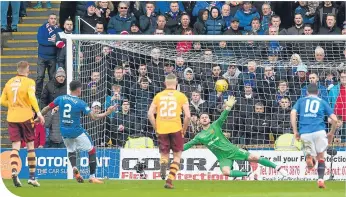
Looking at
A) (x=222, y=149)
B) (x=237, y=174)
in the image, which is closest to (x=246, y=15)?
(x=222, y=149)

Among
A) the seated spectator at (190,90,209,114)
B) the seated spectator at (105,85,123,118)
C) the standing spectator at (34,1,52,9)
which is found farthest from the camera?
the standing spectator at (34,1,52,9)

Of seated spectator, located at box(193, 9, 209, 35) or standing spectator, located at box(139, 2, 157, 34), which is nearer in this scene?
seated spectator, located at box(193, 9, 209, 35)

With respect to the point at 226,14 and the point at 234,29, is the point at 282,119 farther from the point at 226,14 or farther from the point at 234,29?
the point at 226,14

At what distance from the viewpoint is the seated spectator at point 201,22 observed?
26438 millimetres

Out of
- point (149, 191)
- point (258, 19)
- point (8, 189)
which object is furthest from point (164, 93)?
point (258, 19)

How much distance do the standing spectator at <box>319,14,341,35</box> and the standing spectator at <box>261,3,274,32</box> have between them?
1.29 meters

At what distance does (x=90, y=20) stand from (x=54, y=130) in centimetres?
321

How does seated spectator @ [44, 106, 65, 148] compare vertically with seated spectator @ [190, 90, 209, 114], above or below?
below

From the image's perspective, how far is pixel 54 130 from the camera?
997 inches

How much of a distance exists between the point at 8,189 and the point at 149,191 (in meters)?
2.62

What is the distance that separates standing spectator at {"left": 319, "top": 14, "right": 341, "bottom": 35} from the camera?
85.1ft

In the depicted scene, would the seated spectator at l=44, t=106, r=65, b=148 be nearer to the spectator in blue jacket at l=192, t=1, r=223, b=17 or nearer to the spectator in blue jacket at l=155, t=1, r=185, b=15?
the spectator in blue jacket at l=155, t=1, r=185, b=15

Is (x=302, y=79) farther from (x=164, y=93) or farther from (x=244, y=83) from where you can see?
(x=164, y=93)

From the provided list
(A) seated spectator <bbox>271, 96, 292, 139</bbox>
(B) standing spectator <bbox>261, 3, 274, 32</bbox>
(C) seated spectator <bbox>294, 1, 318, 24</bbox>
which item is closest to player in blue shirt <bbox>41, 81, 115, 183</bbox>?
(A) seated spectator <bbox>271, 96, 292, 139</bbox>
